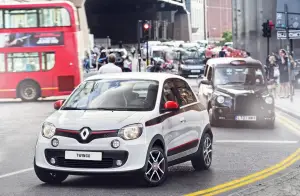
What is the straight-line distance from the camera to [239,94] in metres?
18.2

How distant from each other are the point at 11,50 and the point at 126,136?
888 inches

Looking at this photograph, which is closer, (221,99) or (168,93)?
(168,93)

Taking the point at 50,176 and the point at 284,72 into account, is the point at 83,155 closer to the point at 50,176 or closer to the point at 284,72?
the point at 50,176

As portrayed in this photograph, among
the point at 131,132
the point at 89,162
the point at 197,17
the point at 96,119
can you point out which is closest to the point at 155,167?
the point at 131,132

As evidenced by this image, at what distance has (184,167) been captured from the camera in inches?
455

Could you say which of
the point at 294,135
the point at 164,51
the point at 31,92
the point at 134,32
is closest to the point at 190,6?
the point at 134,32

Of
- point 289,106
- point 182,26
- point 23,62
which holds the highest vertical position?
point 182,26

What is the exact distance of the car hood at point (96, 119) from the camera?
9148mm

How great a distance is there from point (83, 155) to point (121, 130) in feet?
1.72

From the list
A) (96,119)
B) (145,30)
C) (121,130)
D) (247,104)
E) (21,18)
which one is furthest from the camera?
(145,30)

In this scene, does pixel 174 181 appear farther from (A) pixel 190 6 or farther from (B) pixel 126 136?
(A) pixel 190 6

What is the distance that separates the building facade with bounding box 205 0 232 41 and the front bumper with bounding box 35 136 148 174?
169 meters

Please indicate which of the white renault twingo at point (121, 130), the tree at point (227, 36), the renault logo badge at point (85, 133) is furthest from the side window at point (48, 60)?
the tree at point (227, 36)

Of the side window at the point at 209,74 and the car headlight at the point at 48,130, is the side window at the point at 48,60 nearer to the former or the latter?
the side window at the point at 209,74
